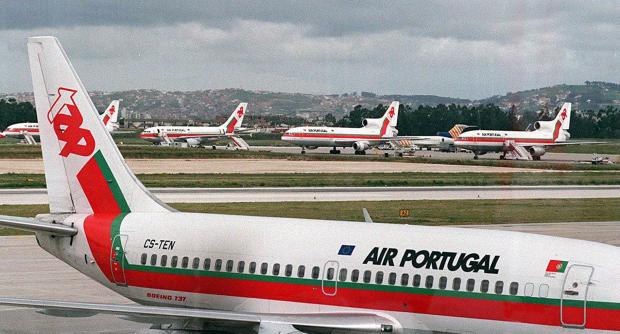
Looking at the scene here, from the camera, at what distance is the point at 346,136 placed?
8025cm

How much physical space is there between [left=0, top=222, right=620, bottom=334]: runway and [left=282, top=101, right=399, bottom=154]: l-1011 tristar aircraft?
12.4 metres

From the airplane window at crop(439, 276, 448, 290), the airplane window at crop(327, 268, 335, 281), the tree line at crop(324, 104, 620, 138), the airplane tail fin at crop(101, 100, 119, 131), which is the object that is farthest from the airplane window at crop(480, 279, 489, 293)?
the tree line at crop(324, 104, 620, 138)

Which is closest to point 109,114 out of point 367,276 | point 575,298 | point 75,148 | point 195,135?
point 75,148

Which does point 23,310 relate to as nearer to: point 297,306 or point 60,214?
point 60,214

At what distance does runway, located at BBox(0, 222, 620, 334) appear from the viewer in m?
22.8

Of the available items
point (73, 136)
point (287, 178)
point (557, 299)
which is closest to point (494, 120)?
point (73, 136)

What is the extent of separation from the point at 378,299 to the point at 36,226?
8455 millimetres

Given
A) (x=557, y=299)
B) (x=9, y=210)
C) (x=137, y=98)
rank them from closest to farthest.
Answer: (x=557, y=299)
(x=137, y=98)
(x=9, y=210)

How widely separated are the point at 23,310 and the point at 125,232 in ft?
15.0

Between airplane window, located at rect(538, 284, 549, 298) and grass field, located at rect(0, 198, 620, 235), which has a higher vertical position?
airplane window, located at rect(538, 284, 549, 298)

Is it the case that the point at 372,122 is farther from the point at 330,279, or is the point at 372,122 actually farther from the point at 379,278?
the point at 379,278

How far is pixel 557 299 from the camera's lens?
54.4 ft

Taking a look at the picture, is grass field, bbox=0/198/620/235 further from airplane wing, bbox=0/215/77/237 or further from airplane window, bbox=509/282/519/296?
airplane window, bbox=509/282/519/296

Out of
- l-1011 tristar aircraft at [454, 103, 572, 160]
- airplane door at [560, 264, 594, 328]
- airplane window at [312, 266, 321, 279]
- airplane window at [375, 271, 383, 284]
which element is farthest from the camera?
l-1011 tristar aircraft at [454, 103, 572, 160]
